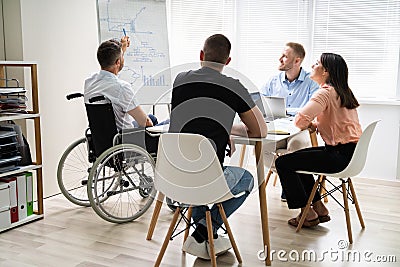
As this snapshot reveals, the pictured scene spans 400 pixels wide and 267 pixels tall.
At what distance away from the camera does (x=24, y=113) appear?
3453mm

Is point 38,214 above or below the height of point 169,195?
below

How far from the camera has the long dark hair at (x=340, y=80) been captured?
3.15 metres

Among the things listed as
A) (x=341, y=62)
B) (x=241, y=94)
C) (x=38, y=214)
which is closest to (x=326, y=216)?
(x=341, y=62)

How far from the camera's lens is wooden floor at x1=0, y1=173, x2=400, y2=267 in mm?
2877

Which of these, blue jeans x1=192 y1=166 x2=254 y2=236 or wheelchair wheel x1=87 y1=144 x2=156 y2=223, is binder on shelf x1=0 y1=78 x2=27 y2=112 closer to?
wheelchair wheel x1=87 y1=144 x2=156 y2=223

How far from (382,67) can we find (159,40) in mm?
2093

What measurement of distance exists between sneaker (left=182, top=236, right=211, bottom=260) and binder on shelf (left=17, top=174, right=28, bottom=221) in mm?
1232

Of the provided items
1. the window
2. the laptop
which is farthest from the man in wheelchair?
the window

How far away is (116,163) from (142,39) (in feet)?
5.67

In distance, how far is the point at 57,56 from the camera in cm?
414

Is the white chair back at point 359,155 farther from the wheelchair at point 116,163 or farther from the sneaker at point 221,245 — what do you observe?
the wheelchair at point 116,163

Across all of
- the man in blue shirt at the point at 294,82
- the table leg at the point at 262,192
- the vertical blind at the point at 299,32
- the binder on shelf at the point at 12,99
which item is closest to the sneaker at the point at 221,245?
the table leg at the point at 262,192

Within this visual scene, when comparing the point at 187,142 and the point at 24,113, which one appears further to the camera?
the point at 24,113

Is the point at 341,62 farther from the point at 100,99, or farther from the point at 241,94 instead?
the point at 100,99
